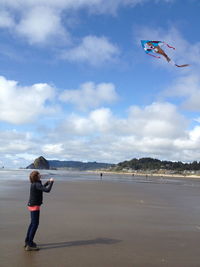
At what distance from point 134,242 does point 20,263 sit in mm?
3097

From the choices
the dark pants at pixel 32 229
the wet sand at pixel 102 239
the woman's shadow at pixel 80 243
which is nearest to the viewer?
the wet sand at pixel 102 239

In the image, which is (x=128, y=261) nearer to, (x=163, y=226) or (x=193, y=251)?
(x=193, y=251)

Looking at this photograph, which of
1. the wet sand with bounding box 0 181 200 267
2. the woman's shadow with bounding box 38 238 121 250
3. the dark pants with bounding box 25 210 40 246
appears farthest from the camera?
the woman's shadow with bounding box 38 238 121 250

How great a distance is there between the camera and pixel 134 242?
8.17 meters

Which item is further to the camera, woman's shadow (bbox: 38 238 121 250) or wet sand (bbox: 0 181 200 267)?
woman's shadow (bbox: 38 238 121 250)

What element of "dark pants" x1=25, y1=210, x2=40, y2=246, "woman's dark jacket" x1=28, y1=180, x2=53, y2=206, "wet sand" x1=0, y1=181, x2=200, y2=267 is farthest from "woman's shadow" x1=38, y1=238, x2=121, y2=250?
"woman's dark jacket" x1=28, y1=180, x2=53, y2=206

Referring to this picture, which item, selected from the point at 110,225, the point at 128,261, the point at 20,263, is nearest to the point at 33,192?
the point at 20,263

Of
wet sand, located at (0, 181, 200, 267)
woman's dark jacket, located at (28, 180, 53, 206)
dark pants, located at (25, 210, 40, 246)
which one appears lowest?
→ wet sand, located at (0, 181, 200, 267)

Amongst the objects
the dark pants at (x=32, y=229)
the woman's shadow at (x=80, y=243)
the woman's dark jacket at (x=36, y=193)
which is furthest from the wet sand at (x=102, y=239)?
the woman's dark jacket at (x=36, y=193)

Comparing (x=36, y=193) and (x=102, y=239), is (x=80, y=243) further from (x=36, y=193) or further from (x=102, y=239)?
(x=36, y=193)

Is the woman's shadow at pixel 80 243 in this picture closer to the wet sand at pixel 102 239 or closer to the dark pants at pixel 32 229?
the wet sand at pixel 102 239

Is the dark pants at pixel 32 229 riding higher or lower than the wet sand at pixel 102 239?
higher

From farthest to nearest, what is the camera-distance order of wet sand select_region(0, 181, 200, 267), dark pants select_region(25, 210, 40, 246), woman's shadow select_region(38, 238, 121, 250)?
woman's shadow select_region(38, 238, 121, 250) → dark pants select_region(25, 210, 40, 246) → wet sand select_region(0, 181, 200, 267)

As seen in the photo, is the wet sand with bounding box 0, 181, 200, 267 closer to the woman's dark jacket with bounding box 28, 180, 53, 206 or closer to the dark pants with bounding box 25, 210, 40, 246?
the dark pants with bounding box 25, 210, 40, 246
